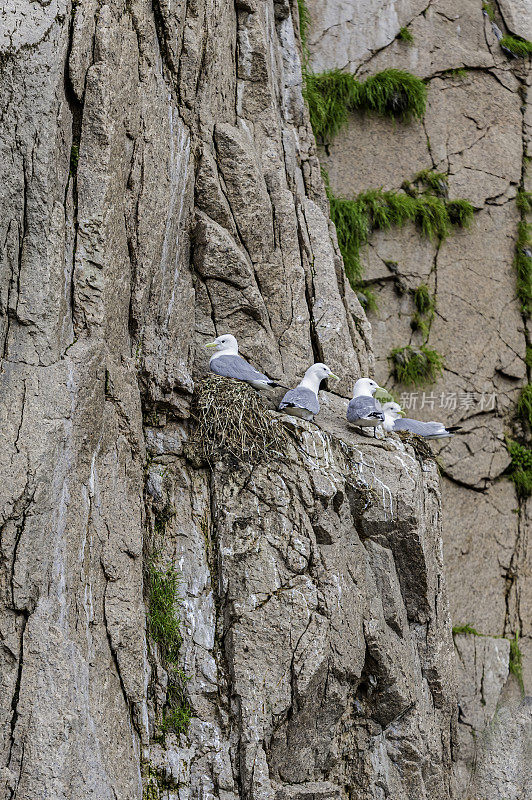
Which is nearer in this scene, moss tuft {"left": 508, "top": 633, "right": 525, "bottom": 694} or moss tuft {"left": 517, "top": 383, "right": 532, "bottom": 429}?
moss tuft {"left": 508, "top": 633, "right": 525, "bottom": 694}

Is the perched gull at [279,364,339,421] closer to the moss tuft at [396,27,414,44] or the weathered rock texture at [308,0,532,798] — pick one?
the weathered rock texture at [308,0,532,798]

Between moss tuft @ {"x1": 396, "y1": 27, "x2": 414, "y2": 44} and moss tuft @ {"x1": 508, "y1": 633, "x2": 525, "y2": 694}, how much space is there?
20.1 feet

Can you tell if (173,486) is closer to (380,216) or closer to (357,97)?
(380,216)

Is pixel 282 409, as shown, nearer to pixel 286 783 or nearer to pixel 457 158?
pixel 286 783

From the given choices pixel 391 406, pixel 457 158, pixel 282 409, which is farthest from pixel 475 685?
pixel 457 158

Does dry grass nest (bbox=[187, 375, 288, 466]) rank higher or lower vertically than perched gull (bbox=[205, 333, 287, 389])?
lower

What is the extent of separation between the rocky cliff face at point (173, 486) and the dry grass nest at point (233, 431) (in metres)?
0.08

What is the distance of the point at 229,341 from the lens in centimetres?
527

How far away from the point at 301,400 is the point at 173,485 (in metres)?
0.93

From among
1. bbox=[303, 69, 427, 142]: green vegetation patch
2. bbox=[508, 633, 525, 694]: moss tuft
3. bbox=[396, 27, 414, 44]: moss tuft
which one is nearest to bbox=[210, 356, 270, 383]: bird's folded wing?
bbox=[303, 69, 427, 142]: green vegetation patch

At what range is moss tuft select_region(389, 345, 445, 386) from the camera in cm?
796

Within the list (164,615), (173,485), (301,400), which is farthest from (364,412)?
(164,615)

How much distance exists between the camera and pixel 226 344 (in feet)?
17.3

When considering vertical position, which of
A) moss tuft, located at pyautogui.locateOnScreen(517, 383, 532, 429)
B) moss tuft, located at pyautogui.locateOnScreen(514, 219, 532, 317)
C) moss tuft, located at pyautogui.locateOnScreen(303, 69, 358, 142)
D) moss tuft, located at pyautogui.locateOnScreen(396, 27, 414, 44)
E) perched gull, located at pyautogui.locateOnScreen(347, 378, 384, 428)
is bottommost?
perched gull, located at pyautogui.locateOnScreen(347, 378, 384, 428)
